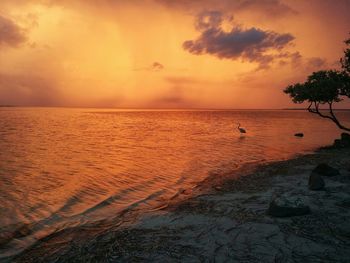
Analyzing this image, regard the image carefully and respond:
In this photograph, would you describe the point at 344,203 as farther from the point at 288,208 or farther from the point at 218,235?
the point at 218,235

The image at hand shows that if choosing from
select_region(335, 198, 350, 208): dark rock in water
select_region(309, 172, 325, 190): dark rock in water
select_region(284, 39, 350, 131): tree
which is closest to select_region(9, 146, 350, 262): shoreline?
select_region(335, 198, 350, 208): dark rock in water

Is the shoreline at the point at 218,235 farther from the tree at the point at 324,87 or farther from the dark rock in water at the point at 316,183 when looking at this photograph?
the tree at the point at 324,87

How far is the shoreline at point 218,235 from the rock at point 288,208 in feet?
0.68

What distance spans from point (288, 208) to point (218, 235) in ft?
9.42

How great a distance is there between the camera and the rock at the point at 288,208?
33.1 feet

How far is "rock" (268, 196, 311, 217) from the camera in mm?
10086

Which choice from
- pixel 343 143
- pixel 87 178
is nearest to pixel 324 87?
pixel 343 143

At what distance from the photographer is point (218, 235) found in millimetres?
9039

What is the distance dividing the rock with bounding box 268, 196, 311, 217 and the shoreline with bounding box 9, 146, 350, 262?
0.21 m

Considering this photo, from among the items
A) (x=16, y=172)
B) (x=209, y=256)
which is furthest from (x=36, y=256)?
(x=16, y=172)

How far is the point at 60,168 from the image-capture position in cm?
2195

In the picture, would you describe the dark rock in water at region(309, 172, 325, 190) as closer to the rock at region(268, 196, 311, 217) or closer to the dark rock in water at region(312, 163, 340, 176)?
the dark rock in water at region(312, 163, 340, 176)

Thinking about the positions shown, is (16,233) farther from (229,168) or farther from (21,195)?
(229,168)

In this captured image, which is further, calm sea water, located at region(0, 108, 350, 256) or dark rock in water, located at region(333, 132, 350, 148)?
dark rock in water, located at region(333, 132, 350, 148)
